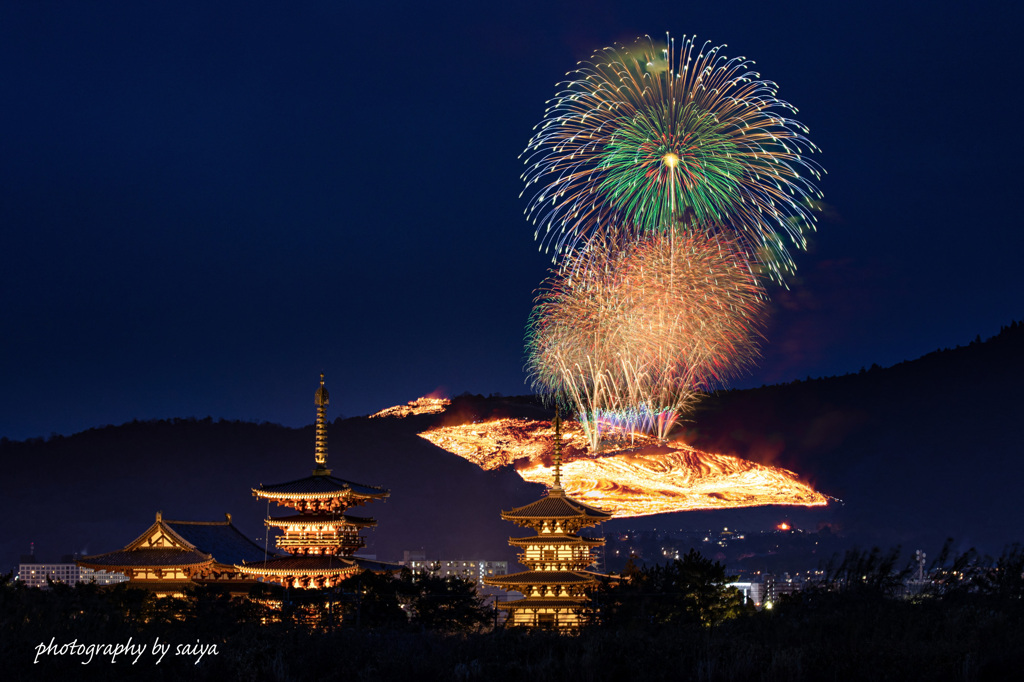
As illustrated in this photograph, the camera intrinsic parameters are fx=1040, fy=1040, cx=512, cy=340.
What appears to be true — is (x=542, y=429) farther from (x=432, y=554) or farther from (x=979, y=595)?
(x=979, y=595)

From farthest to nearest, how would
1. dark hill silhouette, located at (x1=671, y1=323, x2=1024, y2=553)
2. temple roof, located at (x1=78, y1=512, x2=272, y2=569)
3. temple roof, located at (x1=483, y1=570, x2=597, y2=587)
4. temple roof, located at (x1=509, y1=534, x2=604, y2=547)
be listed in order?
1. dark hill silhouette, located at (x1=671, y1=323, x2=1024, y2=553)
2. temple roof, located at (x1=78, y1=512, x2=272, y2=569)
3. temple roof, located at (x1=509, y1=534, x2=604, y2=547)
4. temple roof, located at (x1=483, y1=570, x2=597, y2=587)

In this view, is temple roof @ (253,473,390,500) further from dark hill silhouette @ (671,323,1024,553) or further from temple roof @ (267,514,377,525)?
dark hill silhouette @ (671,323,1024,553)

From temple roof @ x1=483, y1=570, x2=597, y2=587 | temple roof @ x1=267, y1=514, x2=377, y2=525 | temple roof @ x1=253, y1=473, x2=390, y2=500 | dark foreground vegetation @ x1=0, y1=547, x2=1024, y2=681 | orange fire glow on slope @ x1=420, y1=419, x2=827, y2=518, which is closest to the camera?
dark foreground vegetation @ x1=0, y1=547, x2=1024, y2=681

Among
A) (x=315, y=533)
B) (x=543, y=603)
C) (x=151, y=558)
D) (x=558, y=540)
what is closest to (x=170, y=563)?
(x=151, y=558)

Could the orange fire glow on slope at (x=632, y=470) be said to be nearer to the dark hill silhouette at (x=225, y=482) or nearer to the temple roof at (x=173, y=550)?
the dark hill silhouette at (x=225, y=482)

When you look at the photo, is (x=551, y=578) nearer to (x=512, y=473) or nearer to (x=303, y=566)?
(x=303, y=566)

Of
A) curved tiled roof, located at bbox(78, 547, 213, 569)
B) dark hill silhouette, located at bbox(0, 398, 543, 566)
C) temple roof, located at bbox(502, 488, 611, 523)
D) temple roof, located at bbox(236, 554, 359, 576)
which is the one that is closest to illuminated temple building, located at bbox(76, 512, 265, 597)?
curved tiled roof, located at bbox(78, 547, 213, 569)

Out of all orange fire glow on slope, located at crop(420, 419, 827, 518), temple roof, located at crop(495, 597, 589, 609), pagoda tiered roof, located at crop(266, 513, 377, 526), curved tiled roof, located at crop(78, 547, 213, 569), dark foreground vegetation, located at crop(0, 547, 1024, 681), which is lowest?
temple roof, located at crop(495, 597, 589, 609)

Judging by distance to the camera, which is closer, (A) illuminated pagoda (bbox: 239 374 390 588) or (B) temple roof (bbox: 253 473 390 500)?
(A) illuminated pagoda (bbox: 239 374 390 588)
